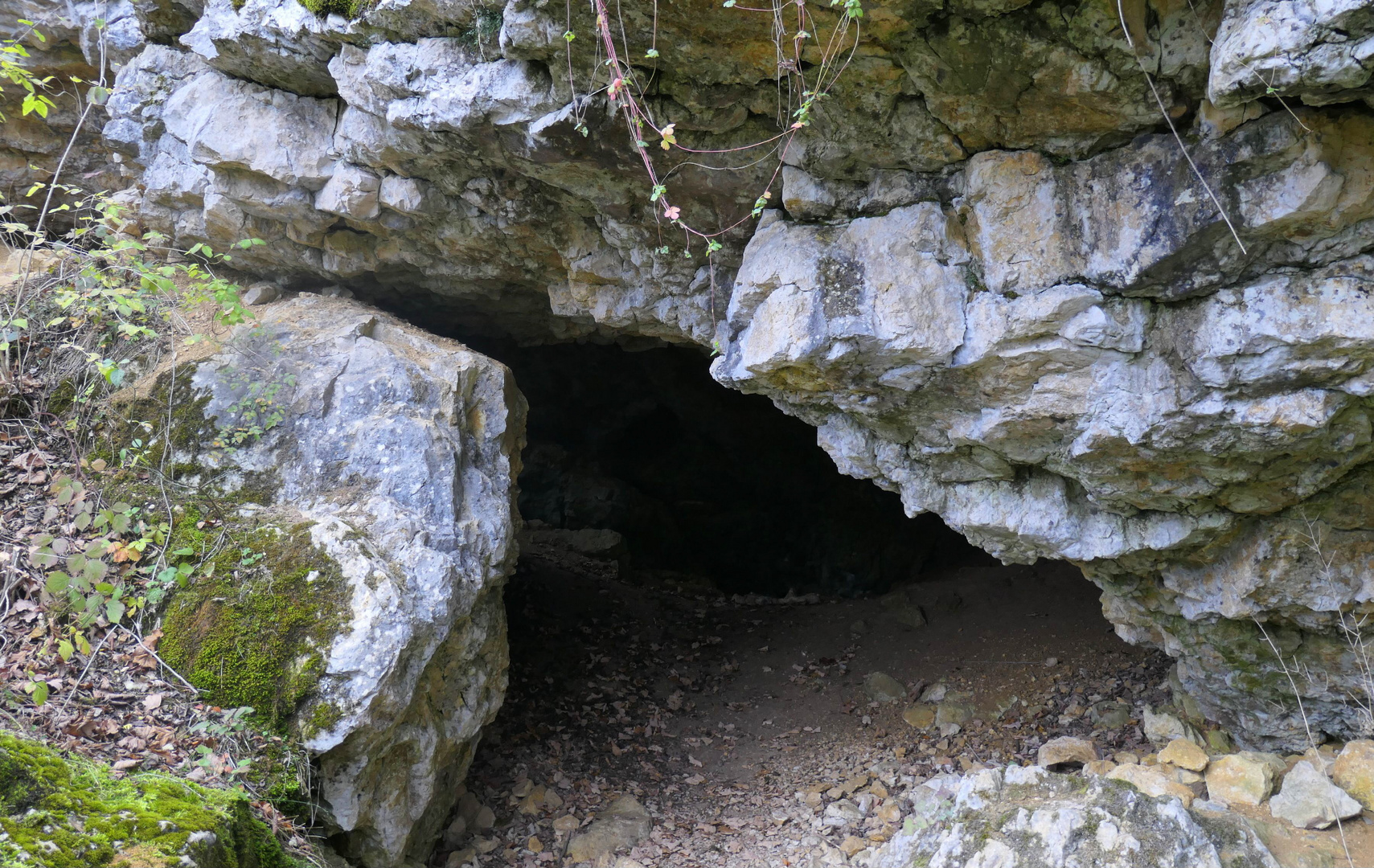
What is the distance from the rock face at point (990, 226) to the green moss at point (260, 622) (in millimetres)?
2173

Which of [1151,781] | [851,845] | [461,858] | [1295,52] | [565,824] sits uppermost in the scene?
[1295,52]

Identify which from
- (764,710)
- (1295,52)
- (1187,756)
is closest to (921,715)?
(764,710)

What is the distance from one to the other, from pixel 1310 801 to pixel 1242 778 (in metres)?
0.31

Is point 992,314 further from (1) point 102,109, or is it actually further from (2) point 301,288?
(1) point 102,109

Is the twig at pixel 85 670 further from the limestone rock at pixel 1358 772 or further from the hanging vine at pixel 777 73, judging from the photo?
the limestone rock at pixel 1358 772

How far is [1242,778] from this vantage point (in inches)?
147

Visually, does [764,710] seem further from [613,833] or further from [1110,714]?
[1110,714]

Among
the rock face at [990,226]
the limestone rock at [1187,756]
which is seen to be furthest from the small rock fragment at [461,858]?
the limestone rock at [1187,756]

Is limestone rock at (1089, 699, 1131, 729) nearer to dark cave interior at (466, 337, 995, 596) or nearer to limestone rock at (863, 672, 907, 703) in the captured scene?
limestone rock at (863, 672, 907, 703)

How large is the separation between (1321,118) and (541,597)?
6.95 metres

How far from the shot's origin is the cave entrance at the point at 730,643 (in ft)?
17.1

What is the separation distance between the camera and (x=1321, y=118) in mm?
2779

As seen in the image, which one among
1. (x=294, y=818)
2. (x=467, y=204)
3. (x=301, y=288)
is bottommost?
(x=294, y=818)

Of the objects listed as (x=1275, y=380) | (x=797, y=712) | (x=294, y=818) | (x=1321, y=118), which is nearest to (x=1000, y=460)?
(x=1275, y=380)
